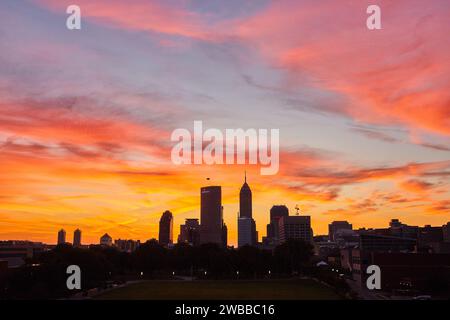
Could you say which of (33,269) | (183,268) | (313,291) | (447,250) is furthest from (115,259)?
(447,250)

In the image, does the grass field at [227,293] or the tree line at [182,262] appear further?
the tree line at [182,262]

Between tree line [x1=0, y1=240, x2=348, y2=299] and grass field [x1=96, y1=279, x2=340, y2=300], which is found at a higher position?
tree line [x1=0, y1=240, x2=348, y2=299]

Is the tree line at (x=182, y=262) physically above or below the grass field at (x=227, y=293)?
above

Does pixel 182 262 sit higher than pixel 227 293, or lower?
higher

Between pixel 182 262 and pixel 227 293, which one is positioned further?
pixel 182 262

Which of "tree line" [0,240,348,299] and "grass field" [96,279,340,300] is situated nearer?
"grass field" [96,279,340,300]
